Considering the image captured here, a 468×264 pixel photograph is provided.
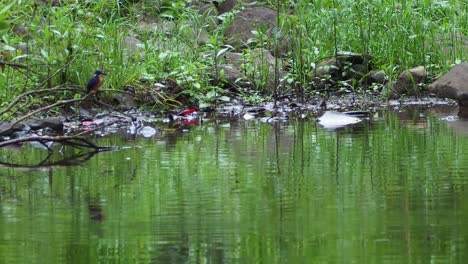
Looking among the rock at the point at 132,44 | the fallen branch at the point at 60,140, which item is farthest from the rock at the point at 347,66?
the fallen branch at the point at 60,140

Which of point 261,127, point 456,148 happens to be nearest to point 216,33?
point 261,127

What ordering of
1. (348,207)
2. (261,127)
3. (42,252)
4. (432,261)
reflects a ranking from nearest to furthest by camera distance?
(432,261) < (42,252) < (348,207) < (261,127)

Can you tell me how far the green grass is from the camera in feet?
35.7

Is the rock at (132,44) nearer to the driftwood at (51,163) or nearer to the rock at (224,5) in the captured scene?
the rock at (224,5)

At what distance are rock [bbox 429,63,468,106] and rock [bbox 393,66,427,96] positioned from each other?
0.30 meters

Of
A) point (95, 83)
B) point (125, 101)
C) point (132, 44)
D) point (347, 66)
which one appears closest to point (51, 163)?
point (95, 83)

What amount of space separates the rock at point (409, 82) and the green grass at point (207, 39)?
6.5 inches

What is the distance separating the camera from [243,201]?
533 cm

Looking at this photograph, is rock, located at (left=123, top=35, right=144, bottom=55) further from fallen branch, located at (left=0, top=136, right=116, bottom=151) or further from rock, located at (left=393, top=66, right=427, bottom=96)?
fallen branch, located at (left=0, top=136, right=116, bottom=151)

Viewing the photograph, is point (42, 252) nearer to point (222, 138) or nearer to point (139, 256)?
point (139, 256)

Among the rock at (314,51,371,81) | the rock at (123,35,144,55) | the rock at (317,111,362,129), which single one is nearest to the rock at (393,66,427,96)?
the rock at (314,51,371,81)

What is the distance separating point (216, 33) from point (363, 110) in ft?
7.44

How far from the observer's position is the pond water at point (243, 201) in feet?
13.8

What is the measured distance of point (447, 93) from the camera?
38.7 ft
